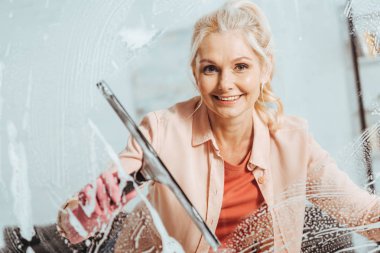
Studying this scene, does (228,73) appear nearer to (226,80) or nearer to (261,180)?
(226,80)

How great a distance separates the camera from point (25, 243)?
1.27 m

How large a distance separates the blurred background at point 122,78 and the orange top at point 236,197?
0.18 m

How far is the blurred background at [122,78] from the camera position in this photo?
119 cm

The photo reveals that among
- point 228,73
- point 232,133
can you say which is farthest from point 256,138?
point 228,73

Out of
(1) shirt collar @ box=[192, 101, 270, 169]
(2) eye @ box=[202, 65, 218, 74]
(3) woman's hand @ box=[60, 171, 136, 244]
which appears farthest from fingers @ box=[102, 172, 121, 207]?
(2) eye @ box=[202, 65, 218, 74]

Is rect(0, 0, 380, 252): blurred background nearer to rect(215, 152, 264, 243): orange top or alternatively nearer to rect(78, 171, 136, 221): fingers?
rect(78, 171, 136, 221): fingers

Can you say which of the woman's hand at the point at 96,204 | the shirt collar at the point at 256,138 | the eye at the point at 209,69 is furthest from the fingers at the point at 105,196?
the eye at the point at 209,69

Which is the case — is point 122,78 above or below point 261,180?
above

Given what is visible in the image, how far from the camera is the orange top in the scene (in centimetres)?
→ 118

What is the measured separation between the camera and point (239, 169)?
Answer: 118 centimetres

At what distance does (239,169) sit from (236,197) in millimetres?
63

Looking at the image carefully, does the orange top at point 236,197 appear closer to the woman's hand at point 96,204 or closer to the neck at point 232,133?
the neck at point 232,133

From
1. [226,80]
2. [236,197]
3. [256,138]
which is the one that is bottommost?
[236,197]

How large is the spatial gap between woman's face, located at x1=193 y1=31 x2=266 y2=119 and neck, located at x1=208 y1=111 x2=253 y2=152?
0.08 feet
